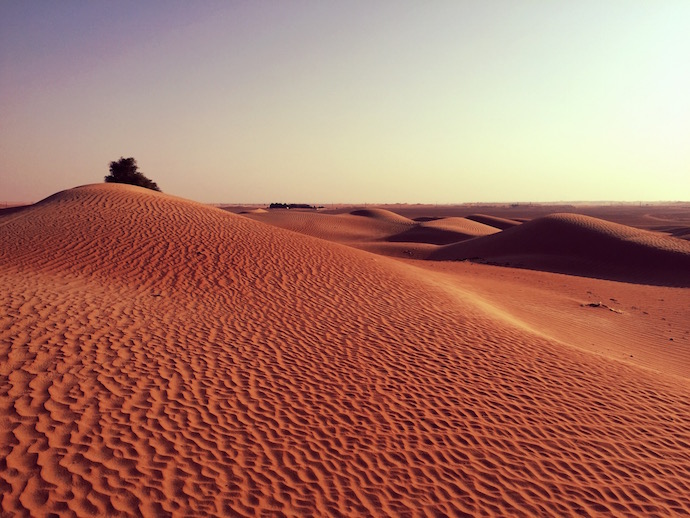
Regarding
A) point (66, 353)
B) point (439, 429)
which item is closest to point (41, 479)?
point (66, 353)

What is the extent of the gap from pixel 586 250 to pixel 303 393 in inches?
1232

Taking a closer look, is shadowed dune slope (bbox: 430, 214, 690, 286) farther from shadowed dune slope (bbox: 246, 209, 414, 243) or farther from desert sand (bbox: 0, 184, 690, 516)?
shadowed dune slope (bbox: 246, 209, 414, 243)

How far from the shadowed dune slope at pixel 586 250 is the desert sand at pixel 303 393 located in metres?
13.4

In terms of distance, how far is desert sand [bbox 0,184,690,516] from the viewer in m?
5.04

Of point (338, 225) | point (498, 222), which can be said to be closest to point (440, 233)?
point (338, 225)

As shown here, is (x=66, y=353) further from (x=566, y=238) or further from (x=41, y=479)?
(x=566, y=238)

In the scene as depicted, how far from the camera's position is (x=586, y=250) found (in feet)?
105

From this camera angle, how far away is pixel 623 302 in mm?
19125

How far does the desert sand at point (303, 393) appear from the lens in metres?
5.04

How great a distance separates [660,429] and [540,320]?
828cm

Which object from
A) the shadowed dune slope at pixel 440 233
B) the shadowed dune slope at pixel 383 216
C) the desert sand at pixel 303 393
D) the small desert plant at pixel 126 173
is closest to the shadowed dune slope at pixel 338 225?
the shadowed dune slope at pixel 383 216

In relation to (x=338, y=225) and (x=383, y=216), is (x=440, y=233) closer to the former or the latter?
(x=338, y=225)

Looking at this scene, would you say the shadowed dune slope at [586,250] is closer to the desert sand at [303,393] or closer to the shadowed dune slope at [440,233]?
the shadowed dune slope at [440,233]

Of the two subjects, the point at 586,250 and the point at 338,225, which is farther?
the point at 338,225
